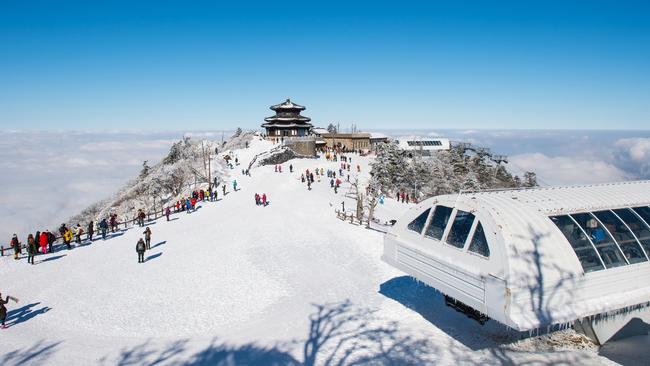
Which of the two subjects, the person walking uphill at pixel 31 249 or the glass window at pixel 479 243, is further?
the person walking uphill at pixel 31 249

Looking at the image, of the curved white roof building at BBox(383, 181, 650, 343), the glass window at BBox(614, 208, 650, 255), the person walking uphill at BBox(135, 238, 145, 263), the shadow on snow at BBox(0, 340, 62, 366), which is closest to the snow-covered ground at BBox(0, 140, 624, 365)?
the shadow on snow at BBox(0, 340, 62, 366)

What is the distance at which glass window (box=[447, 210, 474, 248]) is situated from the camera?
9.05 m

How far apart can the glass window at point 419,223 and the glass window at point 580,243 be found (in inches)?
116

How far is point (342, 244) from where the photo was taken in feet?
70.3

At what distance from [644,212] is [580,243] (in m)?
3.00

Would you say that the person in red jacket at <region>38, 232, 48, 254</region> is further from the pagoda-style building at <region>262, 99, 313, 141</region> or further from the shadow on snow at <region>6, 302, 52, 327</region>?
the pagoda-style building at <region>262, 99, 313, 141</region>

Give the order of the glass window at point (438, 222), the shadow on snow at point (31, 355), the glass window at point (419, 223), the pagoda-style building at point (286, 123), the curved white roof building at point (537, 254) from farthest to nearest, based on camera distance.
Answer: the pagoda-style building at point (286, 123), the glass window at point (419, 223), the shadow on snow at point (31, 355), the glass window at point (438, 222), the curved white roof building at point (537, 254)

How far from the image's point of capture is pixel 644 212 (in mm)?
10039

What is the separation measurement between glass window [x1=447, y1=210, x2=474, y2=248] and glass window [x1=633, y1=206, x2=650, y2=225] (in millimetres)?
4617

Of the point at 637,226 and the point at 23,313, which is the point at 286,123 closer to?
the point at 23,313

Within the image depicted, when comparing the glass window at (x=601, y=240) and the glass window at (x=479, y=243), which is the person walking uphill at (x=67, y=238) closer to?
the glass window at (x=479, y=243)

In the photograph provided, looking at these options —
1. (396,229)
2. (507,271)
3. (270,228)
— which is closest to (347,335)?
(396,229)

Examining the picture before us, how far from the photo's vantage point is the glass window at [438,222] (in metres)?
9.75

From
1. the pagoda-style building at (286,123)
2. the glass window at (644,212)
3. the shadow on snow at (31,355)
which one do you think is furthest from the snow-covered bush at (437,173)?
the shadow on snow at (31,355)
